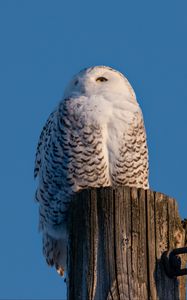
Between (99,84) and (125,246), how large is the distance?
7.44 feet

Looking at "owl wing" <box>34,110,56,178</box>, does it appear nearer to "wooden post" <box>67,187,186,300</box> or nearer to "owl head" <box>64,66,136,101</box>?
"owl head" <box>64,66,136,101</box>

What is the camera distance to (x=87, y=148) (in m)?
4.17

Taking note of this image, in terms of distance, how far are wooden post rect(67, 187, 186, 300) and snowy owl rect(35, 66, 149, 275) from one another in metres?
1.56

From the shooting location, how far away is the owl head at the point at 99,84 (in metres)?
4.49

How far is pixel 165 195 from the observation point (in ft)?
8.46

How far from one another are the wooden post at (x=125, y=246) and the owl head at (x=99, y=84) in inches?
78.0

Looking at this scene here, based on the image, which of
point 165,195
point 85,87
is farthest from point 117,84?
point 165,195

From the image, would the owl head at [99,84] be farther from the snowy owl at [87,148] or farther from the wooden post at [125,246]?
the wooden post at [125,246]

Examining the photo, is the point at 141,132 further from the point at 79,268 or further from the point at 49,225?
the point at 79,268

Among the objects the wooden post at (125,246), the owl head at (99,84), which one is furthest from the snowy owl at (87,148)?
the wooden post at (125,246)

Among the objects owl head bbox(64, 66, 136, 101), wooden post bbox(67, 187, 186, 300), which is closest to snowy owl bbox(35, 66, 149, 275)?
owl head bbox(64, 66, 136, 101)

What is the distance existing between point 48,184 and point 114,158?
1.44ft

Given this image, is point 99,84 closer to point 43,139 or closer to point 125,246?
point 43,139

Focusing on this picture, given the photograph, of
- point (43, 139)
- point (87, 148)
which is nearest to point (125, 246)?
point (87, 148)
